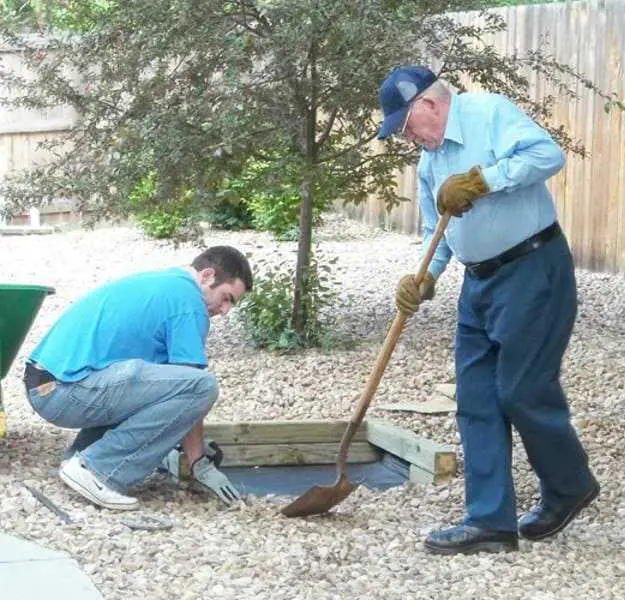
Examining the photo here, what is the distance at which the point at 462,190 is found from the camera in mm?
4930

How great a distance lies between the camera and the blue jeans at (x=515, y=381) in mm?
5125

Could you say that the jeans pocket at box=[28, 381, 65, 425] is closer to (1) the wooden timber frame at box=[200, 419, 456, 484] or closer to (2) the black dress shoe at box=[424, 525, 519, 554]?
(1) the wooden timber frame at box=[200, 419, 456, 484]

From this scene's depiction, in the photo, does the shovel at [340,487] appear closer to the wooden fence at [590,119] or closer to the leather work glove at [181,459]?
the leather work glove at [181,459]

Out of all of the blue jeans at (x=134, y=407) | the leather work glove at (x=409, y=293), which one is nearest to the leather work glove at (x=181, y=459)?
the blue jeans at (x=134, y=407)

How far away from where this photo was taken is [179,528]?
5402 mm

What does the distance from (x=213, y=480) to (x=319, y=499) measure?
1.78 feet

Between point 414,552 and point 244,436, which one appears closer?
point 414,552

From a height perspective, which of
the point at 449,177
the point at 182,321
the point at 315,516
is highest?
the point at 449,177

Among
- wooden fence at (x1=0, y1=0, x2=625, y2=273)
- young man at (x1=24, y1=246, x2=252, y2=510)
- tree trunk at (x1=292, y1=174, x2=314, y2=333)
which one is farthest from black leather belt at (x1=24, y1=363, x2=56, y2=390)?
wooden fence at (x1=0, y1=0, x2=625, y2=273)

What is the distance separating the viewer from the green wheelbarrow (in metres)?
6.13

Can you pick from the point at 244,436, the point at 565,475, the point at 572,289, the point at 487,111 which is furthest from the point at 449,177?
the point at 244,436

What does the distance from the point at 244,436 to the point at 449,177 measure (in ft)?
7.95

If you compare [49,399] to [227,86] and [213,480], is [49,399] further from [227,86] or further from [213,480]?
[227,86]

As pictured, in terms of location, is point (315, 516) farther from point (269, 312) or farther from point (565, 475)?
point (269, 312)
